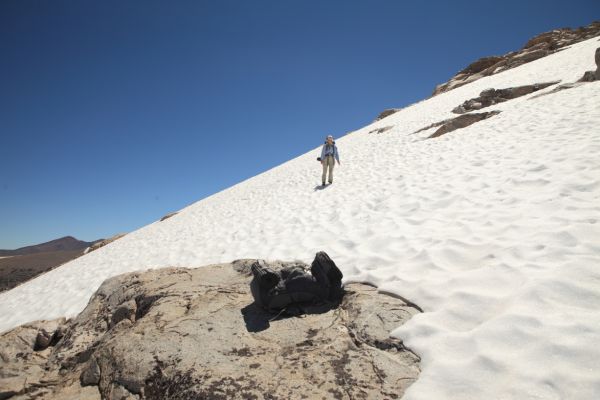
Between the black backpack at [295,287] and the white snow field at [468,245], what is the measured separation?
0.73 m

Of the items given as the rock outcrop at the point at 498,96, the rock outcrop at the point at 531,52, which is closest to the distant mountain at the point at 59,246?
the rock outcrop at the point at 531,52

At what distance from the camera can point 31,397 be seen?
3168 mm

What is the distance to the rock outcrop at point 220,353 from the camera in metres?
2.58

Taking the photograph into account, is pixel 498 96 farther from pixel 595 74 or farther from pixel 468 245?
pixel 468 245

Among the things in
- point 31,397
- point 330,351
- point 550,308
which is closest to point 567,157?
point 550,308

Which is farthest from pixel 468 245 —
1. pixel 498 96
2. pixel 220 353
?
pixel 498 96

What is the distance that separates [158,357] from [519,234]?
4.77 metres

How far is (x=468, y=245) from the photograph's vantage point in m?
4.50

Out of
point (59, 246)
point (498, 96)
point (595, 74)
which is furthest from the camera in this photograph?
point (59, 246)

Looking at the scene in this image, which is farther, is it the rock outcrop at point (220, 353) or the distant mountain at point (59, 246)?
the distant mountain at point (59, 246)

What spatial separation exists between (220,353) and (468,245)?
143 inches

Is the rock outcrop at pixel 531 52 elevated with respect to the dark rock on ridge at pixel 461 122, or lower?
elevated

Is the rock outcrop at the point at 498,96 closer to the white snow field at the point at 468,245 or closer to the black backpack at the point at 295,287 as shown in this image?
the white snow field at the point at 468,245

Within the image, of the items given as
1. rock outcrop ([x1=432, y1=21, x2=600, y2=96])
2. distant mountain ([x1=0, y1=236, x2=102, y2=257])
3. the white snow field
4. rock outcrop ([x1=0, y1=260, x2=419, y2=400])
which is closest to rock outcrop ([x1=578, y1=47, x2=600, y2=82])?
the white snow field
